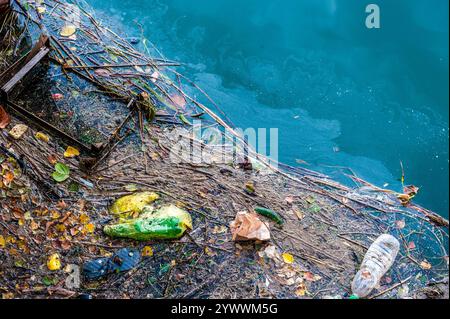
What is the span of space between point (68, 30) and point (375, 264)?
10.5ft

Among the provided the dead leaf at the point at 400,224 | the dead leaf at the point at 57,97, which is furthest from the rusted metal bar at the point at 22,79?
the dead leaf at the point at 400,224

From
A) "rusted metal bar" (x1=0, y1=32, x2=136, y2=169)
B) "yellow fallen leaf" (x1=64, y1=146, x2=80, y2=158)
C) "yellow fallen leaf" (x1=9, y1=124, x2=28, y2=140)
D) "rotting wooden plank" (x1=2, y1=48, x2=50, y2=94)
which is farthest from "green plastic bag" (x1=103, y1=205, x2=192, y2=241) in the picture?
"rotting wooden plank" (x1=2, y1=48, x2=50, y2=94)

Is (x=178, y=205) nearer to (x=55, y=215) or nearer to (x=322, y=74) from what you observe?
(x=55, y=215)

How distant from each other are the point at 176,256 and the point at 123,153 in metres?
0.89

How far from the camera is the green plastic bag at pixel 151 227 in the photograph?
259 cm

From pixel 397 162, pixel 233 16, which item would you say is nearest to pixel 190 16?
pixel 233 16

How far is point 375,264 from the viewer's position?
2.72 metres

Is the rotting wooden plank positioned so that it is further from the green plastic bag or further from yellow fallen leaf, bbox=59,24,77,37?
the green plastic bag

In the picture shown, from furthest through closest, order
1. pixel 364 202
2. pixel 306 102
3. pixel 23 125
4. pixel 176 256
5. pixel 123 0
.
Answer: pixel 123 0
pixel 306 102
pixel 364 202
pixel 23 125
pixel 176 256

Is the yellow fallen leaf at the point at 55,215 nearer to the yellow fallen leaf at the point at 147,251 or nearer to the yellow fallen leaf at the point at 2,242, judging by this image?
the yellow fallen leaf at the point at 2,242

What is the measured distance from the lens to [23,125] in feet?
9.46

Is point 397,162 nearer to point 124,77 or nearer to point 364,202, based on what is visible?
point 364,202

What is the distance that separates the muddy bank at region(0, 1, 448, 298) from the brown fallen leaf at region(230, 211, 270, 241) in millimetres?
58
